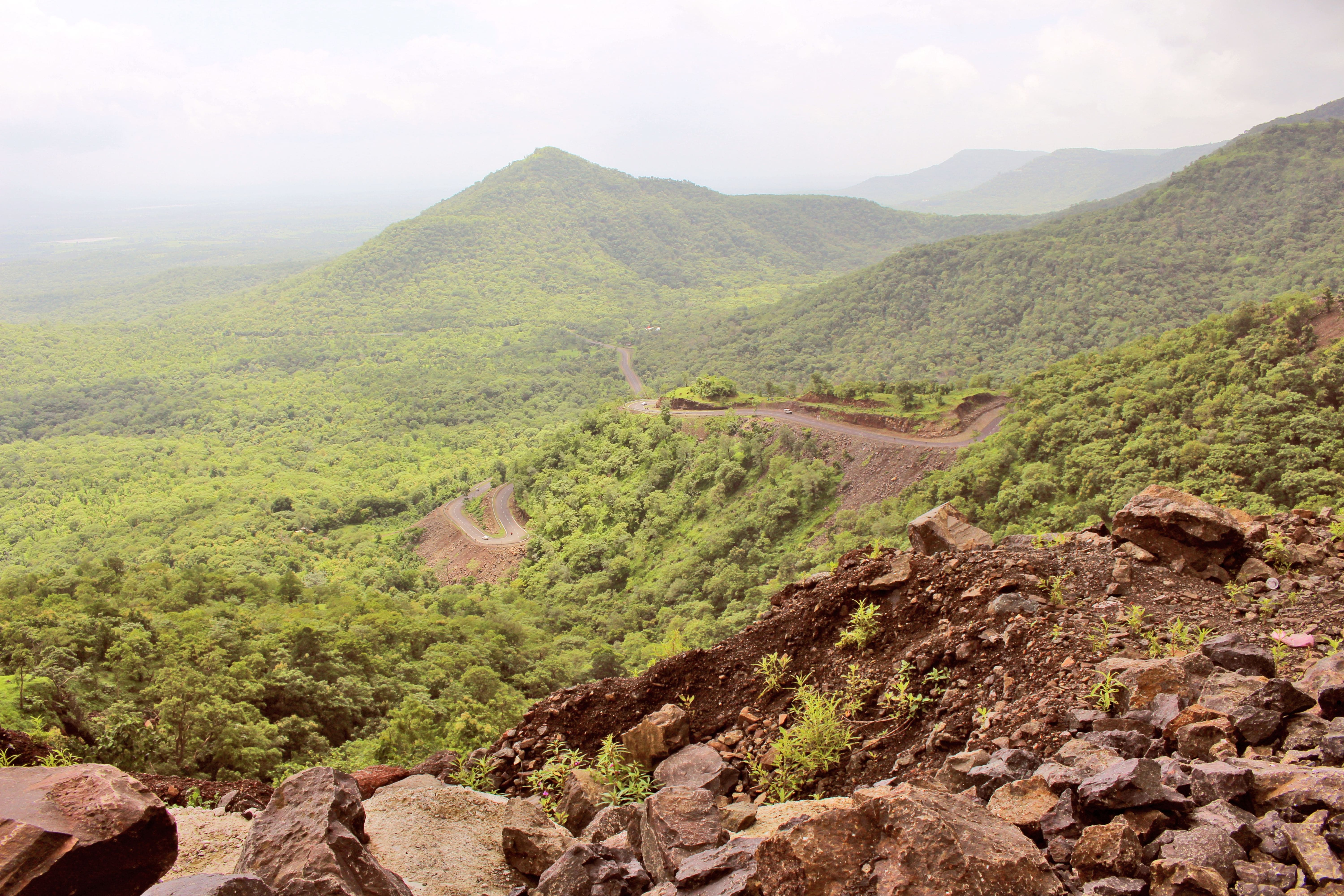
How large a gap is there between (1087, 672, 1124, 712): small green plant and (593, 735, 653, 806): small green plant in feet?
14.9

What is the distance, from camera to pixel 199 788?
766cm

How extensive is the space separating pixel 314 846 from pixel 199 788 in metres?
4.60

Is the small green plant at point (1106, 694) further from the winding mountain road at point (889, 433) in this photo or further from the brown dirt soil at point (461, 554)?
the brown dirt soil at point (461, 554)

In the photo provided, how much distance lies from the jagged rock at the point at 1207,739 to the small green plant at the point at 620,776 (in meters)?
4.91

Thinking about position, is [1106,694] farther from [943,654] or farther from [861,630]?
[861,630]

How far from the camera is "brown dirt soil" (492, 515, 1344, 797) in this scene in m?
6.32

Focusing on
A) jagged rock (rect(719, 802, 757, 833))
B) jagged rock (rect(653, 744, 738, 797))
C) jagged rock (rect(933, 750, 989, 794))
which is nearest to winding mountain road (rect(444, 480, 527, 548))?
jagged rock (rect(653, 744, 738, 797))

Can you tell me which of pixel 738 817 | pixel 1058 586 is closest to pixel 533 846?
pixel 738 817

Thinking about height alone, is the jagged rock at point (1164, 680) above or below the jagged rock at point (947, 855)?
below

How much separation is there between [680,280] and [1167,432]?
157 metres

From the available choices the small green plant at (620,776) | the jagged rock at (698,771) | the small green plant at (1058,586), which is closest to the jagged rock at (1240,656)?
the small green plant at (1058,586)

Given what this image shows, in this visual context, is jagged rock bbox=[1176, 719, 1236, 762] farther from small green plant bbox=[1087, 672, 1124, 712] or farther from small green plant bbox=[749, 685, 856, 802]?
small green plant bbox=[749, 685, 856, 802]

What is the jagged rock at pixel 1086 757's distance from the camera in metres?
4.68

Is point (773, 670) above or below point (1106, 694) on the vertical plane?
below
